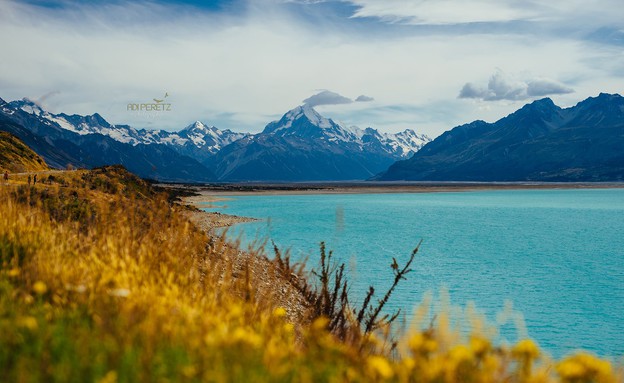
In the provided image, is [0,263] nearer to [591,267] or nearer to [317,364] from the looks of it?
[317,364]

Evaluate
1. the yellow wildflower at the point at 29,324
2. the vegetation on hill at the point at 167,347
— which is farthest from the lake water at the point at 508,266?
the yellow wildflower at the point at 29,324

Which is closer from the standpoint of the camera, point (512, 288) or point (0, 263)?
point (0, 263)

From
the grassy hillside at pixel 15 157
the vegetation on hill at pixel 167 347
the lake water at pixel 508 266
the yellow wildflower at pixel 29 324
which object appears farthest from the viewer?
the grassy hillside at pixel 15 157

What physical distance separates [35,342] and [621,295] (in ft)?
107

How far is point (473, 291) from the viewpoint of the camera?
95.8ft

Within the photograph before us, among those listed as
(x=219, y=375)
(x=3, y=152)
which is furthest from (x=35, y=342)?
(x=3, y=152)

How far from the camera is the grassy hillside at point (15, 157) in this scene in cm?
6564

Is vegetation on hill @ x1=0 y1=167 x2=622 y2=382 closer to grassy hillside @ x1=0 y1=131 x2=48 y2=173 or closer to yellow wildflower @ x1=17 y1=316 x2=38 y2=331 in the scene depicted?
yellow wildflower @ x1=17 y1=316 x2=38 y2=331

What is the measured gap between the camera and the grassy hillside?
215 feet

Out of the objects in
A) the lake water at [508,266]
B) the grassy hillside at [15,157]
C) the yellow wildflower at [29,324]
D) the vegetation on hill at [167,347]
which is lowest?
the lake water at [508,266]

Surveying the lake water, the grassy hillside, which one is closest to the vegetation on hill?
the lake water

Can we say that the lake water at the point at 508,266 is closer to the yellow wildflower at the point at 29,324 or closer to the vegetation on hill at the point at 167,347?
the vegetation on hill at the point at 167,347

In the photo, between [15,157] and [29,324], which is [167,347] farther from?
[15,157]

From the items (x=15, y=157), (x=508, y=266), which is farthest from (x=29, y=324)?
(x=15, y=157)
